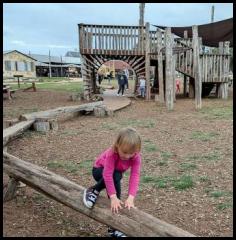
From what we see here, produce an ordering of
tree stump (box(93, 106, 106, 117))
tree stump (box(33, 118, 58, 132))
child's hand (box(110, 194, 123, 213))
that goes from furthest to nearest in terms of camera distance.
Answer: tree stump (box(93, 106, 106, 117))
tree stump (box(33, 118, 58, 132))
child's hand (box(110, 194, 123, 213))

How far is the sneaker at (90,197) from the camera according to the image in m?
3.62

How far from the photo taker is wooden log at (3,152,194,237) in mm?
3180

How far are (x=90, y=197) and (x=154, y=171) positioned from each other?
8.24 ft

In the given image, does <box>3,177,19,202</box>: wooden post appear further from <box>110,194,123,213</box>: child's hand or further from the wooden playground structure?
the wooden playground structure

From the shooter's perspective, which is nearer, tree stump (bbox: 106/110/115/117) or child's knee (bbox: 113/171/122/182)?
child's knee (bbox: 113/171/122/182)

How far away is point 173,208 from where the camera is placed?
4.61m

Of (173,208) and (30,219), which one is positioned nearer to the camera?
(30,219)

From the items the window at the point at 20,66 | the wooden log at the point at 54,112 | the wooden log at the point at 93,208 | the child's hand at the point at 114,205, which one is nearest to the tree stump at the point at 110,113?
the wooden log at the point at 54,112

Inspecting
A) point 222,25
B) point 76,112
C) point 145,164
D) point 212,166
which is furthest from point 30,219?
point 222,25

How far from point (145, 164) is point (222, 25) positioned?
13405mm

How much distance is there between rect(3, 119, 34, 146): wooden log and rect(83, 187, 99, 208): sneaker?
12.0 feet

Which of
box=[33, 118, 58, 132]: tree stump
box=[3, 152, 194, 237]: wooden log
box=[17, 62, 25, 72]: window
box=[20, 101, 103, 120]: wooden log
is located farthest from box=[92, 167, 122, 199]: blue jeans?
box=[17, 62, 25, 72]: window

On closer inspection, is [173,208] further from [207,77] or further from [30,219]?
[207,77]

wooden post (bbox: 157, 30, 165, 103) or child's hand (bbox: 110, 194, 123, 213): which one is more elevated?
wooden post (bbox: 157, 30, 165, 103)
